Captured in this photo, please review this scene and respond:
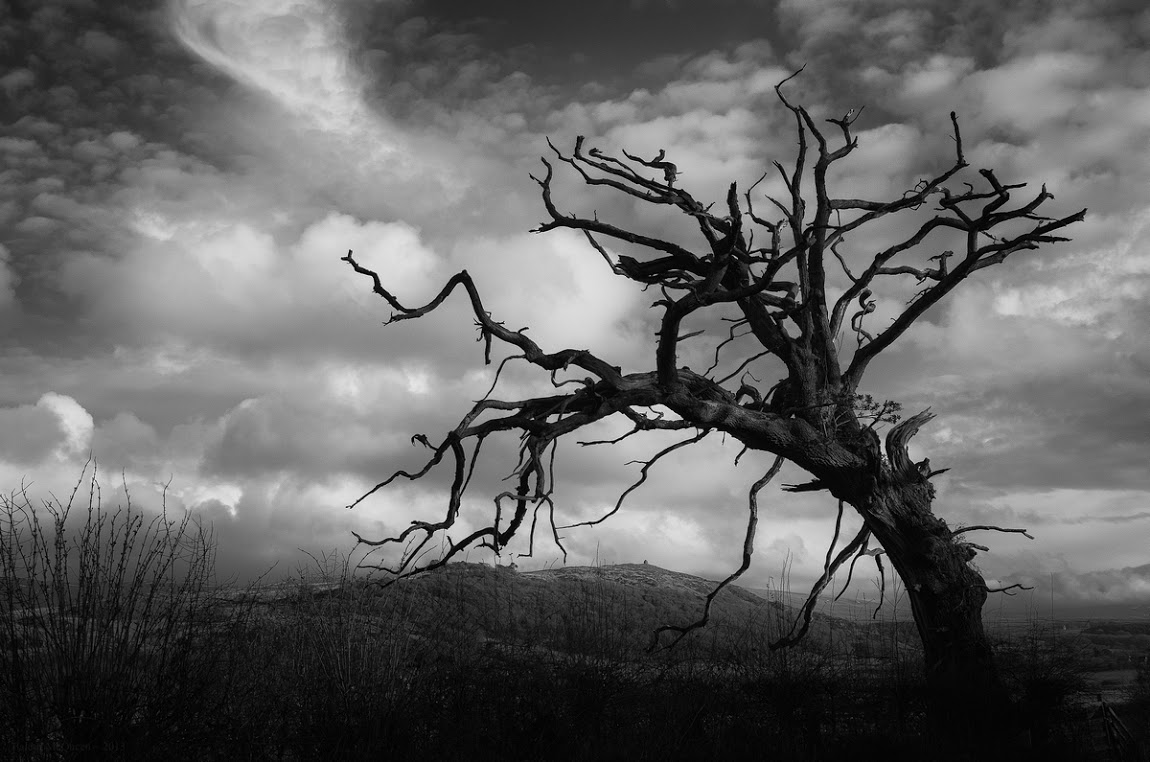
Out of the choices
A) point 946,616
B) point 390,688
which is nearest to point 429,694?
point 390,688

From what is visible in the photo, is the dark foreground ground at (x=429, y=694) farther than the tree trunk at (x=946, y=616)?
No

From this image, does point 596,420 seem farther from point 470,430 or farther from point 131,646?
point 131,646

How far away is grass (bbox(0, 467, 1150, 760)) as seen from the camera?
5699 millimetres

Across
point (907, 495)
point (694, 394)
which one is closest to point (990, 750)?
point (907, 495)

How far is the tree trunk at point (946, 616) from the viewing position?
864cm

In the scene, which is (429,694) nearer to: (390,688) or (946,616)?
(390,688)

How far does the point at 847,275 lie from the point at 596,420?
15.6 ft

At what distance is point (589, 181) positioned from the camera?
11.1 m

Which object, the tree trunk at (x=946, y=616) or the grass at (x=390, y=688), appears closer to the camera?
the grass at (x=390, y=688)

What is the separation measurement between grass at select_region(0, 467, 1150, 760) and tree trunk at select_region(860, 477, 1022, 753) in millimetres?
323

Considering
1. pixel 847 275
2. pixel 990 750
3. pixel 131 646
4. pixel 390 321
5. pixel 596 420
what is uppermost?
pixel 847 275

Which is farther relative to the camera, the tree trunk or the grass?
the tree trunk

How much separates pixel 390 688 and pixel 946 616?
5.54 metres

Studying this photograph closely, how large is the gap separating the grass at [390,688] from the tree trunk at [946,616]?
32 centimetres
